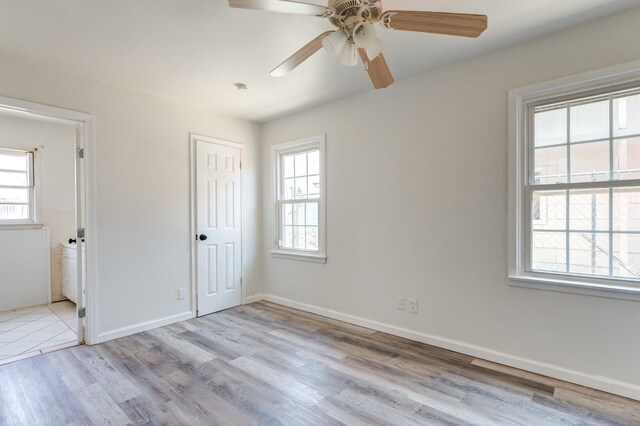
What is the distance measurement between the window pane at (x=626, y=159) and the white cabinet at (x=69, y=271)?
219 inches

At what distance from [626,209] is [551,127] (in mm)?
747

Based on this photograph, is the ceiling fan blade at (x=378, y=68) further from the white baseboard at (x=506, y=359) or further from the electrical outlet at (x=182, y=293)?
the electrical outlet at (x=182, y=293)

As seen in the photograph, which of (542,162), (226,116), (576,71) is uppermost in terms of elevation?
(226,116)

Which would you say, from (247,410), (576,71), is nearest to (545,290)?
(576,71)

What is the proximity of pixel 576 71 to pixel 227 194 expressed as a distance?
3.62m

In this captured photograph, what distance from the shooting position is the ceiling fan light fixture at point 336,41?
1581 millimetres

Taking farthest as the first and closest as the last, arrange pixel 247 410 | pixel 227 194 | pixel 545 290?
pixel 227 194, pixel 545 290, pixel 247 410

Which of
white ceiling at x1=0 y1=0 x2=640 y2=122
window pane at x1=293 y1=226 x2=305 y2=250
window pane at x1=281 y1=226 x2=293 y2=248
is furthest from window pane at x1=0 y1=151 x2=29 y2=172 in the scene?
window pane at x1=293 y1=226 x2=305 y2=250

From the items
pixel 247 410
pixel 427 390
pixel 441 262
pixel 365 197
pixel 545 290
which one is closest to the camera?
pixel 247 410

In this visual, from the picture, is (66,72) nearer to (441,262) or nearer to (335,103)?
(335,103)

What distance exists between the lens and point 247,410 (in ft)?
6.57

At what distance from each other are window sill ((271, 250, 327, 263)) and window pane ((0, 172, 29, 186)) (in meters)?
3.49

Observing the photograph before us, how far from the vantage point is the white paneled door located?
384cm

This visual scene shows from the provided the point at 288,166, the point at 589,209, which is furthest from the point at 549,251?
the point at 288,166
